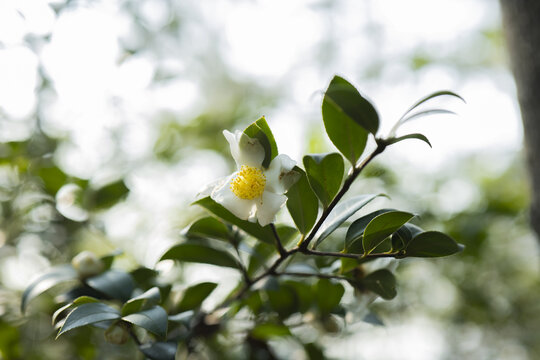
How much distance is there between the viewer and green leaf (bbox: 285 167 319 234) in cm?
47

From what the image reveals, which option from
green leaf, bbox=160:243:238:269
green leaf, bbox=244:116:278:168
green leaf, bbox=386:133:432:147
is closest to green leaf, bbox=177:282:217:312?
green leaf, bbox=160:243:238:269

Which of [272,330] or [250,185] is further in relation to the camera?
[272,330]

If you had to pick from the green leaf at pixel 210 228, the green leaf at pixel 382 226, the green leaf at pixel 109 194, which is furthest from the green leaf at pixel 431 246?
the green leaf at pixel 109 194

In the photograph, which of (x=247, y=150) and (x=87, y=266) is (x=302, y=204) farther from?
(x=87, y=266)

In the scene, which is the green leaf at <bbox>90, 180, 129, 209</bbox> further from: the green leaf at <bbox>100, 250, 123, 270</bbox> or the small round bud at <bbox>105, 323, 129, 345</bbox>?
the small round bud at <bbox>105, 323, 129, 345</bbox>

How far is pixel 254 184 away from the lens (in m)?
0.47

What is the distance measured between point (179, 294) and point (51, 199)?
0.47 metres

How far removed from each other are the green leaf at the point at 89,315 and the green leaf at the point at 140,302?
0.01 m

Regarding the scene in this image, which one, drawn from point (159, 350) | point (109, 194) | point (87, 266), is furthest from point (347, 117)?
point (109, 194)

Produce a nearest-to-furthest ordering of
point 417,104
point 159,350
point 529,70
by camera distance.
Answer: point 417,104, point 159,350, point 529,70

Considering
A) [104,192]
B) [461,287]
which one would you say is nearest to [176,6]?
[104,192]

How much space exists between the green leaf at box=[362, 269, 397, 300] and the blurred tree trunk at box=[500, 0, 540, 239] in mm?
480

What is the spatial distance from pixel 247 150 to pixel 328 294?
32 centimetres

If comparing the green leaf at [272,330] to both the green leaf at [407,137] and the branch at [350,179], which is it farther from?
the green leaf at [407,137]
